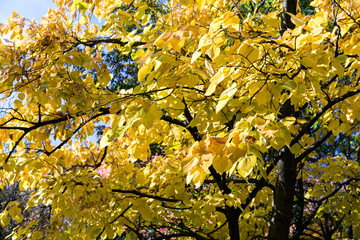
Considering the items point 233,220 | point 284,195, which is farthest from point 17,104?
point 284,195

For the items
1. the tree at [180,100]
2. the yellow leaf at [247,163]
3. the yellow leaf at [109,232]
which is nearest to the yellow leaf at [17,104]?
the tree at [180,100]

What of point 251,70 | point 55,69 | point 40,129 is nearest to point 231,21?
point 251,70

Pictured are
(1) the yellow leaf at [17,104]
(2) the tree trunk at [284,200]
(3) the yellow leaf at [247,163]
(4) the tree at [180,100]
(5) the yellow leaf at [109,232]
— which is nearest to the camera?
(3) the yellow leaf at [247,163]

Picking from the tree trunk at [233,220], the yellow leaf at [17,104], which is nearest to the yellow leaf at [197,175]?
the yellow leaf at [17,104]

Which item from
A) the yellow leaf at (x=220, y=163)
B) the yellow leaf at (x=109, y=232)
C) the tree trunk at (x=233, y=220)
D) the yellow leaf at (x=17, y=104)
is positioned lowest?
the yellow leaf at (x=109, y=232)

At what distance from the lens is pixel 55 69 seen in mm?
2197

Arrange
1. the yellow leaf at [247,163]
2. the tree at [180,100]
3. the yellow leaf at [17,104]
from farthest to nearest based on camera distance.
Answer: the yellow leaf at [17,104]
the tree at [180,100]
the yellow leaf at [247,163]

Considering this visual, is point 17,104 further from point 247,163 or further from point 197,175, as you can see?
point 247,163

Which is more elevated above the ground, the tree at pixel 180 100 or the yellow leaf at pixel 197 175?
the tree at pixel 180 100

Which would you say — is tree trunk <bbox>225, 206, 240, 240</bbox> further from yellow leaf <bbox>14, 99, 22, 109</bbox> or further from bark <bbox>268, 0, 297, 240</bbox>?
yellow leaf <bbox>14, 99, 22, 109</bbox>

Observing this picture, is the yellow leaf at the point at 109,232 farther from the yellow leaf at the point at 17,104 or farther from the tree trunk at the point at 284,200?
the tree trunk at the point at 284,200

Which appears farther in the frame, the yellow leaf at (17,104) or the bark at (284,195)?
the bark at (284,195)

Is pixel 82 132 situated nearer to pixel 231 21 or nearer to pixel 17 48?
pixel 17 48

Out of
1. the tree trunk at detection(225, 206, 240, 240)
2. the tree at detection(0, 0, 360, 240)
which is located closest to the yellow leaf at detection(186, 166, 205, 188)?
the tree at detection(0, 0, 360, 240)
